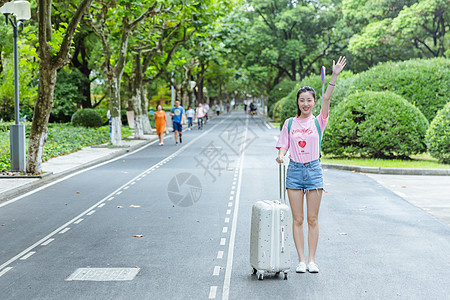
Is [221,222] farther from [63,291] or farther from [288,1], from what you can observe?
[288,1]

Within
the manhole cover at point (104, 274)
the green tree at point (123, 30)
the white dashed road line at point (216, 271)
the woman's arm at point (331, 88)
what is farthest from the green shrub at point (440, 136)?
the manhole cover at point (104, 274)

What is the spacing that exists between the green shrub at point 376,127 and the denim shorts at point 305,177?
1211 centimetres

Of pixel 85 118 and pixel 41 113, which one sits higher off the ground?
pixel 41 113

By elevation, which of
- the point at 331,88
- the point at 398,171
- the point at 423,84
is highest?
the point at 423,84

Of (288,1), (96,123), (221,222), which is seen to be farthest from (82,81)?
(221,222)

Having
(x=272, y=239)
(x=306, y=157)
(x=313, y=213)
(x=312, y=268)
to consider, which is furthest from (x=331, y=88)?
(x=312, y=268)

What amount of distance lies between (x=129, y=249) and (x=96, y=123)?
28.3 metres

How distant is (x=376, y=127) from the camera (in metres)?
17.8

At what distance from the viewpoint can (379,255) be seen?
7195 millimetres

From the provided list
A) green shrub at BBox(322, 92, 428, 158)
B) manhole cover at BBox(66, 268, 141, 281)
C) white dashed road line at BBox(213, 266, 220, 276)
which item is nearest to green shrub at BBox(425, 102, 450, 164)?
green shrub at BBox(322, 92, 428, 158)

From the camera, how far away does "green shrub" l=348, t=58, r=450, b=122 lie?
2070 centimetres

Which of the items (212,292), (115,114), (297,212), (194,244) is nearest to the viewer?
(212,292)

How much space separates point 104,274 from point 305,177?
2.48m

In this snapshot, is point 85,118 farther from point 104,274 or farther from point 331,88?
point 331,88
